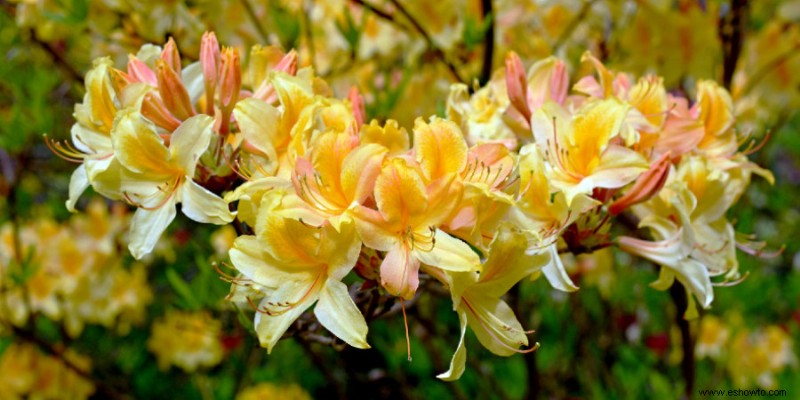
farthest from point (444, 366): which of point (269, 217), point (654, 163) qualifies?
point (269, 217)

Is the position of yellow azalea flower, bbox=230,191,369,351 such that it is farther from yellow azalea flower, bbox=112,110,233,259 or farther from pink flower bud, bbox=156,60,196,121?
pink flower bud, bbox=156,60,196,121

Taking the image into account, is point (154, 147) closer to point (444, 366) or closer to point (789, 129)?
point (444, 366)

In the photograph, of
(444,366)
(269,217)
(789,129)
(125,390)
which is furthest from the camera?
(789,129)

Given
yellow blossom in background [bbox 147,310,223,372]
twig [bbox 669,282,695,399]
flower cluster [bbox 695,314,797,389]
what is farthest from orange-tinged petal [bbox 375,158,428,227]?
flower cluster [bbox 695,314,797,389]

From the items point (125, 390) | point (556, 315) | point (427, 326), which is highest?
point (427, 326)

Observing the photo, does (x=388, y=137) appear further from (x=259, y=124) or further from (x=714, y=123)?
(x=714, y=123)

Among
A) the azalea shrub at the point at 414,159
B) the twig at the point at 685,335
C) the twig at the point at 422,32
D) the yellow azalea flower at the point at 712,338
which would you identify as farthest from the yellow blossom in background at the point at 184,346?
the yellow azalea flower at the point at 712,338

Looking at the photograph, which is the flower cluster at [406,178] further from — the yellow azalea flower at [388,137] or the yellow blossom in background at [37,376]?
the yellow blossom in background at [37,376]
